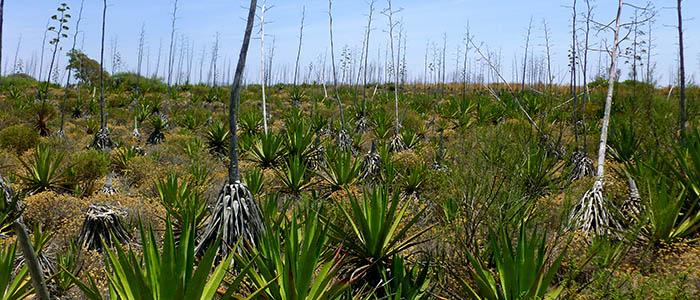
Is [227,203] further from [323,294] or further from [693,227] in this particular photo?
[693,227]

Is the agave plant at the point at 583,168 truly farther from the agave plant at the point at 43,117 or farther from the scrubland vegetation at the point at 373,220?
the agave plant at the point at 43,117

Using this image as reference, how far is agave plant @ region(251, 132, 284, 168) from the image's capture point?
11.1 m

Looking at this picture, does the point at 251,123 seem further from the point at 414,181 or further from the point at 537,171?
the point at 537,171

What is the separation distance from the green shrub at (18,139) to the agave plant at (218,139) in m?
4.85

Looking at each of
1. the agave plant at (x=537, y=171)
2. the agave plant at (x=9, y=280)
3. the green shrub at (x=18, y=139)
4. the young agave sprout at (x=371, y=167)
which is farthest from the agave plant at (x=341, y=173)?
the green shrub at (x=18, y=139)

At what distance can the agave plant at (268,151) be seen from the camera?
11102 millimetres

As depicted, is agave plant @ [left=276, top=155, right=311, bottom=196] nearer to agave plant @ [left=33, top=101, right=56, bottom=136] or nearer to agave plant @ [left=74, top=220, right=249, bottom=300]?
agave plant @ [left=74, top=220, right=249, bottom=300]

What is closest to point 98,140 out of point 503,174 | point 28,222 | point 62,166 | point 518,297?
point 62,166

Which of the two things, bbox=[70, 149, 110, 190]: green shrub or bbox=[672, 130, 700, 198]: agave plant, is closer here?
bbox=[672, 130, 700, 198]: agave plant

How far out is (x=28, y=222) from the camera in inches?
303

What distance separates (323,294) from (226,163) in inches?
381

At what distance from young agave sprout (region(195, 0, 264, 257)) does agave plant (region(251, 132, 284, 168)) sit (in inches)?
217

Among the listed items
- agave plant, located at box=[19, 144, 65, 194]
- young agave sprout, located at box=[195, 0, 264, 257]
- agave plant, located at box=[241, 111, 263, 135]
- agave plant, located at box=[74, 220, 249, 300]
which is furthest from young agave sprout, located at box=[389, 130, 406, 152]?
agave plant, located at box=[74, 220, 249, 300]

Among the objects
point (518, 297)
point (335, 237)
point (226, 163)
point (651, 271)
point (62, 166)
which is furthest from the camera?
point (226, 163)
